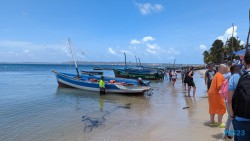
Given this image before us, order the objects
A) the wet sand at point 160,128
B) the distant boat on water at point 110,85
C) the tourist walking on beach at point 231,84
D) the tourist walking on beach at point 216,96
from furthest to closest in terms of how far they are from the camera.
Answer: the distant boat on water at point 110,85
the wet sand at point 160,128
the tourist walking on beach at point 216,96
the tourist walking on beach at point 231,84

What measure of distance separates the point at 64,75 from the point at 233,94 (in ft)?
73.4

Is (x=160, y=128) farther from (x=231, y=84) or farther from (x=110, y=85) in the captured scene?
(x=110, y=85)

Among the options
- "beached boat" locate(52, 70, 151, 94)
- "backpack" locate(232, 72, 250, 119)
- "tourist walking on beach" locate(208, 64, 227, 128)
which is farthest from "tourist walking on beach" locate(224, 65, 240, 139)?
"beached boat" locate(52, 70, 151, 94)

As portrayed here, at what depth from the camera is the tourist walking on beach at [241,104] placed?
114 inches

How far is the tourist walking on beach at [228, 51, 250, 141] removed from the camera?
2.89m

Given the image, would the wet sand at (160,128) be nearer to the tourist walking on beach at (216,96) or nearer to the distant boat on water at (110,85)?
the tourist walking on beach at (216,96)

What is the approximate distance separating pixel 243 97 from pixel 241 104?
11 centimetres

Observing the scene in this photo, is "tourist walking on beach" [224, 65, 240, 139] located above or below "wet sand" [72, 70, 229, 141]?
above

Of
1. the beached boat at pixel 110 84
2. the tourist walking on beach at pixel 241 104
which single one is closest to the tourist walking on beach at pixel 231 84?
the tourist walking on beach at pixel 241 104

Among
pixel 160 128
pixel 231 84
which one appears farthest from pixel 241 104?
pixel 160 128

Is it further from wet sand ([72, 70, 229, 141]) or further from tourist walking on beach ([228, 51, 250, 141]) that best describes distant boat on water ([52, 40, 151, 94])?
tourist walking on beach ([228, 51, 250, 141])

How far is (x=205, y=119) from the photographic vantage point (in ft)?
29.3

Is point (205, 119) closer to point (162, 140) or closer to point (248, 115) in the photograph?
point (162, 140)

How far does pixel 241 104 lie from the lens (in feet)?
9.69
